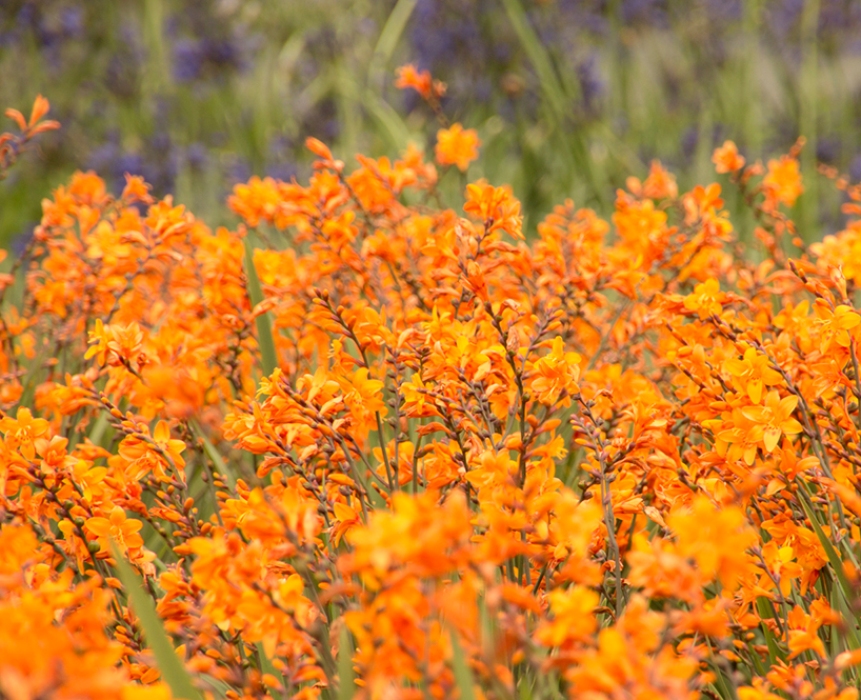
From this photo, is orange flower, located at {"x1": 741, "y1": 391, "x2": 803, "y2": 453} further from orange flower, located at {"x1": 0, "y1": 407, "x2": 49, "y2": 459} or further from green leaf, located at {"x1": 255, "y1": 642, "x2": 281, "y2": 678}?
orange flower, located at {"x1": 0, "y1": 407, "x2": 49, "y2": 459}

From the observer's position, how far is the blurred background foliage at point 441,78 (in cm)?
569

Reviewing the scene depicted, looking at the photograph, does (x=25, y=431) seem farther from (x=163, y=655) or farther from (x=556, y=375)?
(x=556, y=375)

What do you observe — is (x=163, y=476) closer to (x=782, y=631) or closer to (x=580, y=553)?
(x=580, y=553)

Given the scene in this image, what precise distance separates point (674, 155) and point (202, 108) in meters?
3.73

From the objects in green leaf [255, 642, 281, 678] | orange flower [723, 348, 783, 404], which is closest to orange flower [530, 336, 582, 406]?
orange flower [723, 348, 783, 404]

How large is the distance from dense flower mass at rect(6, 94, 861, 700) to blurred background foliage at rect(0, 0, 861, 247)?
2715 mm

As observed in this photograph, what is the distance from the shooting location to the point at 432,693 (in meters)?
1.01

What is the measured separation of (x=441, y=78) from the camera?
6.45 meters

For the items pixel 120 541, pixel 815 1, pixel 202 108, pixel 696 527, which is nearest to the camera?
pixel 696 527

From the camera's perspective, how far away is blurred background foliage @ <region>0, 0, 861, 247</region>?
18.7 feet

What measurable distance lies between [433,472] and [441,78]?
5.25m

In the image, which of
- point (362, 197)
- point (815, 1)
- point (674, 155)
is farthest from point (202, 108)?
point (362, 197)

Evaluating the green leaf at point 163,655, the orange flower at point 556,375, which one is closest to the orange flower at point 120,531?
the green leaf at point 163,655

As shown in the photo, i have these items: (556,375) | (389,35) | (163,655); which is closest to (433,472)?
(556,375)
